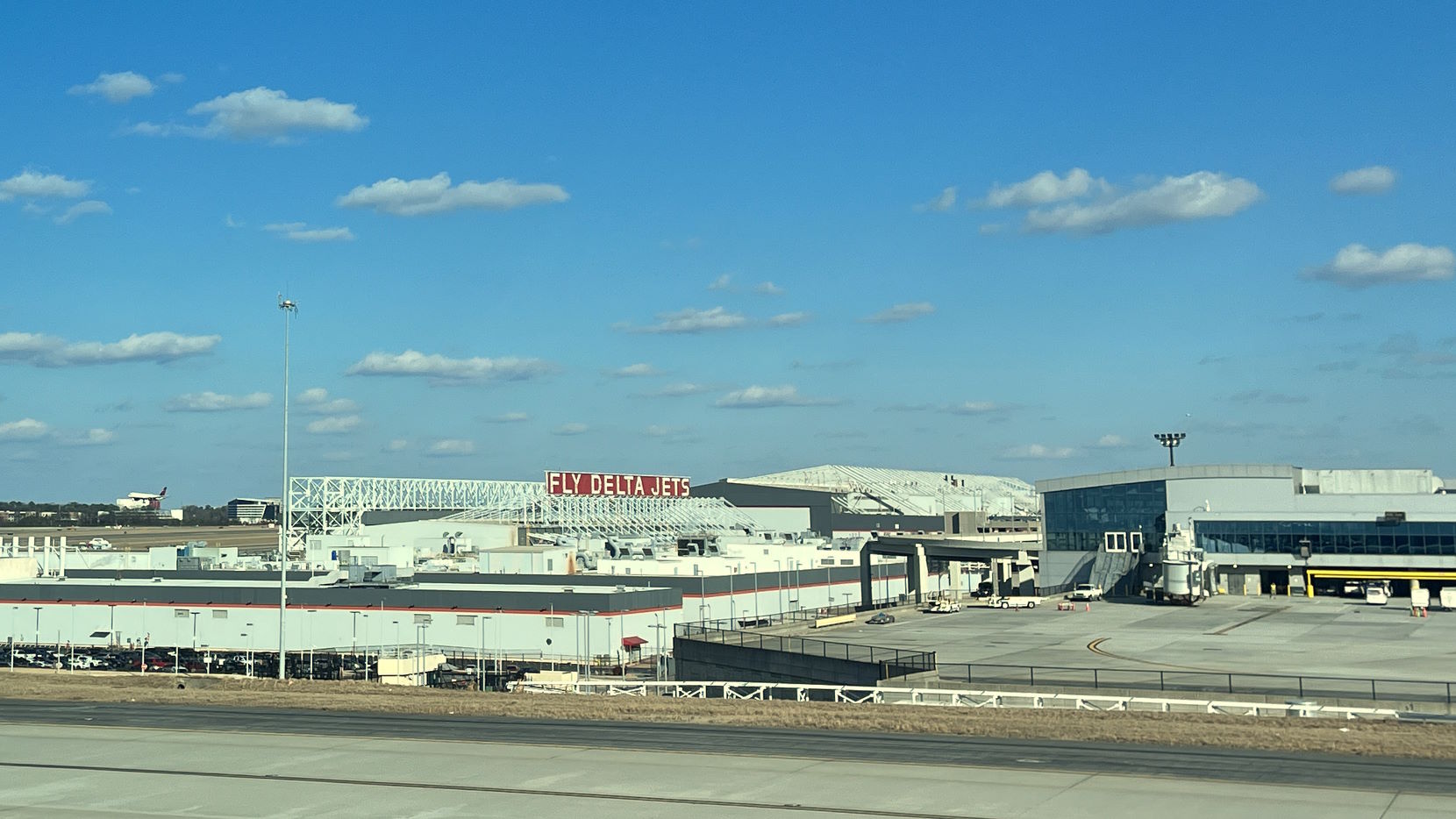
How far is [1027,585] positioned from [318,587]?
2763 inches

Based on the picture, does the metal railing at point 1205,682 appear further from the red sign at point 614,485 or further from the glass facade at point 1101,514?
the red sign at point 614,485

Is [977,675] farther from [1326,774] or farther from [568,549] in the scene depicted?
[568,549]

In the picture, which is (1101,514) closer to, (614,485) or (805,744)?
(614,485)

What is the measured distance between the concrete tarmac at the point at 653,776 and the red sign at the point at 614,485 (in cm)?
12180

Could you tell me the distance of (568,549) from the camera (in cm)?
13025

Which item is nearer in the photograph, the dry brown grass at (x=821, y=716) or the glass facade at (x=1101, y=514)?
the dry brown grass at (x=821, y=716)

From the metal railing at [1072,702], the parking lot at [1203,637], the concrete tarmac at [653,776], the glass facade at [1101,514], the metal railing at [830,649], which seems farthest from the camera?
the glass facade at [1101,514]

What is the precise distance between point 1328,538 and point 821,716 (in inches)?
3316

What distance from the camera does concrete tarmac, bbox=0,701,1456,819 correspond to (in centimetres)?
2595

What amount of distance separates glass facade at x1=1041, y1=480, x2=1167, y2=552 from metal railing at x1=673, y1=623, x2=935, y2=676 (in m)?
53.4

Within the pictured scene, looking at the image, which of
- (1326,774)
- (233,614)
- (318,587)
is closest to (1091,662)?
(1326,774)

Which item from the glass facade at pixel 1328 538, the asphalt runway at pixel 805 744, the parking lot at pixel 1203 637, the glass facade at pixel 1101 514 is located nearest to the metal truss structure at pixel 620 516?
the glass facade at pixel 1101 514

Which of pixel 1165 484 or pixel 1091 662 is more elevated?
pixel 1165 484

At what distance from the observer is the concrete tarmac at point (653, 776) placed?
26.0 metres
